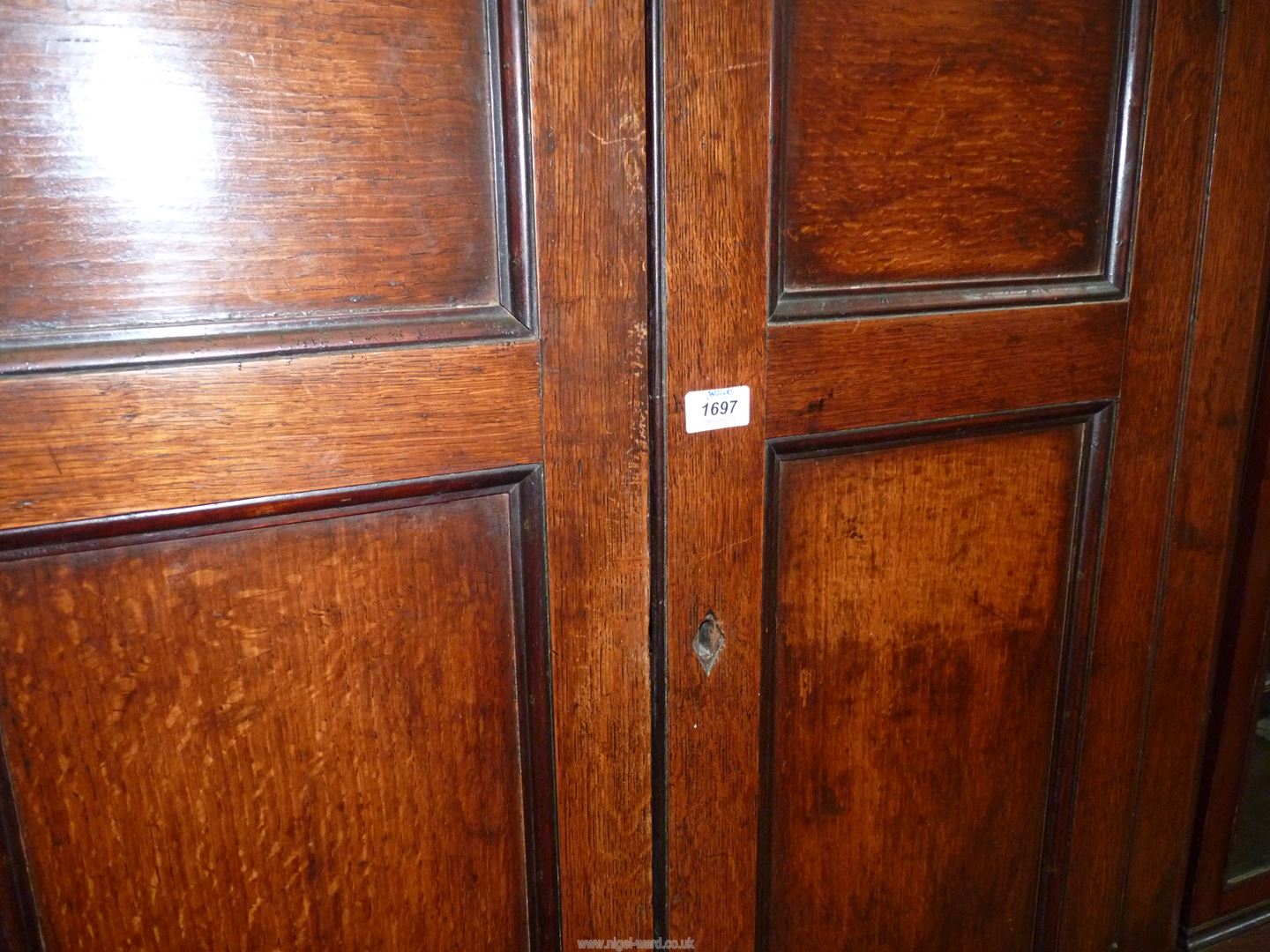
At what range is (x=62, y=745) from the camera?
678 millimetres

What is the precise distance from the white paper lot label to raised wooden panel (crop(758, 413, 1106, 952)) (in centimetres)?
6

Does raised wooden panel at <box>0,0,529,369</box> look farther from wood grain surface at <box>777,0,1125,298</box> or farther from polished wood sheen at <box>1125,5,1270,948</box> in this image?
polished wood sheen at <box>1125,5,1270,948</box>

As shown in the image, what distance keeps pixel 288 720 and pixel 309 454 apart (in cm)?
21

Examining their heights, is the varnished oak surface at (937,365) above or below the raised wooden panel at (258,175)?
below

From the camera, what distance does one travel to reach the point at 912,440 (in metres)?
0.91

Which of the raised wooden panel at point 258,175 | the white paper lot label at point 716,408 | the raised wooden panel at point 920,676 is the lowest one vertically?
the raised wooden panel at point 920,676

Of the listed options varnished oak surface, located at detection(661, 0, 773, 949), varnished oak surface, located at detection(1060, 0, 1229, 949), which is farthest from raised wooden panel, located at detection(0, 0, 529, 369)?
varnished oak surface, located at detection(1060, 0, 1229, 949)

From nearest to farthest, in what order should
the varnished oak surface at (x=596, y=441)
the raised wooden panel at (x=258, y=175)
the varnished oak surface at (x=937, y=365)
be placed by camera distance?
the raised wooden panel at (x=258, y=175) < the varnished oak surface at (x=596, y=441) < the varnished oak surface at (x=937, y=365)

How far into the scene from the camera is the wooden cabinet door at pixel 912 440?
0.81 metres

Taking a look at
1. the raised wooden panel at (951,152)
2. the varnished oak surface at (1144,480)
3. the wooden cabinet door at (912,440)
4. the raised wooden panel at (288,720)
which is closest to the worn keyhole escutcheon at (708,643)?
the wooden cabinet door at (912,440)

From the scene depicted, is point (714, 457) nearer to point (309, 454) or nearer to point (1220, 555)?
point (309, 454)

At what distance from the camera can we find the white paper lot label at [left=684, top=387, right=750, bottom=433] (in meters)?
0.81

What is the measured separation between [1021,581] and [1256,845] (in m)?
0.58

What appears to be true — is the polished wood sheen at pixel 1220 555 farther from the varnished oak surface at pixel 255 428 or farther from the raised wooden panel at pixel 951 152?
the varnished oak surface at pixel 255 428
